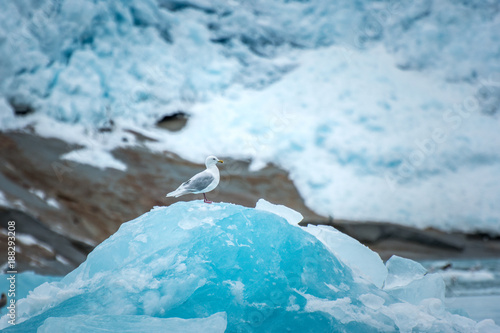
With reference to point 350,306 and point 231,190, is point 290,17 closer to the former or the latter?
point 231,190

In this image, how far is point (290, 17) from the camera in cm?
927

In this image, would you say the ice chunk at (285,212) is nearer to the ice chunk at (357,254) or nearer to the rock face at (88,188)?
the ice chunk at (357,254)

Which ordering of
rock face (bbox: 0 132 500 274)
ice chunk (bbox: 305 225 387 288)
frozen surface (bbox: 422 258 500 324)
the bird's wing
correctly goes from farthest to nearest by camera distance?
rock face (bbox: 0 132 500 274) < frozen surface (bbox: 422 258 500 324) < ice chunk (bbox: 305 225 387 288) < the bird's wing

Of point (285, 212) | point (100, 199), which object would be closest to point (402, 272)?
point (285, 212)

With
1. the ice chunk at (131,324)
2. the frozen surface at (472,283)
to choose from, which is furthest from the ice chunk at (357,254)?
the frozen surface at (472,283)

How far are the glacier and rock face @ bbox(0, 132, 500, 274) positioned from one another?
429 cm

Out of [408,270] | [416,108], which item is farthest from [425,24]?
[408,270]

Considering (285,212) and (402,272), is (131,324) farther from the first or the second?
(402,272)

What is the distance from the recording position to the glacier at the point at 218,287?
210 cm

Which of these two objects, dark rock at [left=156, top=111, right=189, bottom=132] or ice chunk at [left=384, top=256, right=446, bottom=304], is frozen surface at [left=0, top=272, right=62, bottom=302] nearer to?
ice chunk at [left=384, top=256, right=446, bottom=304]

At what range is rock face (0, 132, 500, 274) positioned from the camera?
6457mm

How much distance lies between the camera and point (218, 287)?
86.7 inches

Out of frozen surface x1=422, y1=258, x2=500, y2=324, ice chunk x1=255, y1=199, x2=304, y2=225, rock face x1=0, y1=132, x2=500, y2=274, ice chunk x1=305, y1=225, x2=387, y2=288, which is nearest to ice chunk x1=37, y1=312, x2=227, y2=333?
ice chunk x1=255, y1=199, x2=304, y2=225

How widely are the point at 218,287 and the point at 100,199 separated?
547cm
